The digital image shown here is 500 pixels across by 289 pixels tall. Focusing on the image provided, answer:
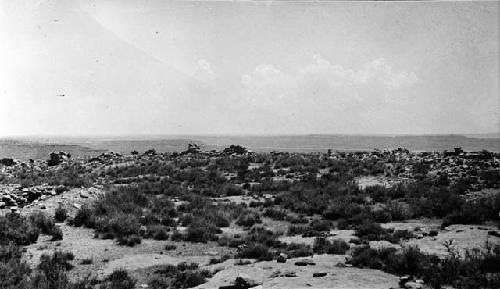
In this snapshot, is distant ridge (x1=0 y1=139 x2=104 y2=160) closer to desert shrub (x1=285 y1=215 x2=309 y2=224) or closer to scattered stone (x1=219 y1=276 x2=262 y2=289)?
desert shrub (x1=285 y1=215 x2=309 y2=224)

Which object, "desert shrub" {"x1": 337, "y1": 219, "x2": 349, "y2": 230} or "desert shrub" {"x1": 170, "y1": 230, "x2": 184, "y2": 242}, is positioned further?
"desert shrub" {"x1": 337, "y1": 219, "x2": 349, "y2": 230}

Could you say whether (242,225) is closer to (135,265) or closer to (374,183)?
(135,265)

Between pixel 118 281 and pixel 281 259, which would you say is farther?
pixel 281 259

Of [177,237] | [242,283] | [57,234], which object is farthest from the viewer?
[177,237]

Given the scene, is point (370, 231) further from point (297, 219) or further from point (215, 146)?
point (215, 146)

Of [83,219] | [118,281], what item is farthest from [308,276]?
[83,219]

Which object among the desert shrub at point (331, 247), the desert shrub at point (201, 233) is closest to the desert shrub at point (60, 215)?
the desert shrub at point (201, 233)

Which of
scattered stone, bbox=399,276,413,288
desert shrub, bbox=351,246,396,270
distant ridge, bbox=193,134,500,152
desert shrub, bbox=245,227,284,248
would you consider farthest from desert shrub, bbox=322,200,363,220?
distant ridge, bbox=193,134,500,152
